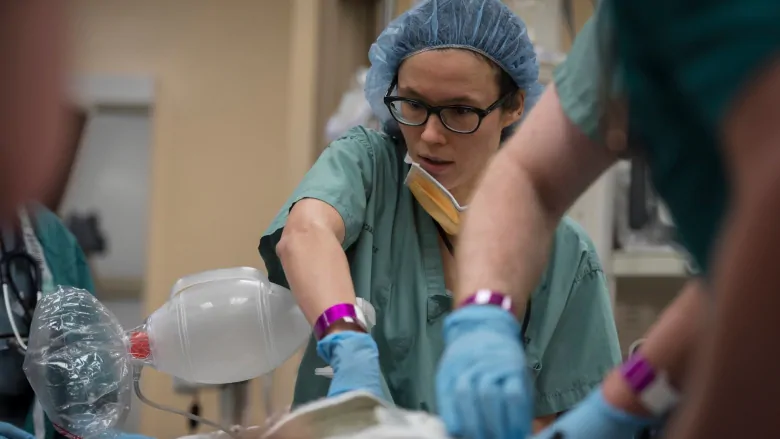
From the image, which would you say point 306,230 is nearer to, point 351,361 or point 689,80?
point 351,361

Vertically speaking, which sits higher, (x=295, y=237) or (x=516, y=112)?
(x=516, y=112)

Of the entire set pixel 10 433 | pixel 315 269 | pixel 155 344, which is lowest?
pixel 10 433

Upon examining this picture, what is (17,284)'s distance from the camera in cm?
158

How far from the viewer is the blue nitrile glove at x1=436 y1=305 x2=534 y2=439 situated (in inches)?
23.4

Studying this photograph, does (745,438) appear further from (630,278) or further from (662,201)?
(630,278)

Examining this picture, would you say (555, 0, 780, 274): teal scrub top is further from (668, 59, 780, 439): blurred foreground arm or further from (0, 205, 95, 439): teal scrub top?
(0, 205, 95, 439): teal scrub top

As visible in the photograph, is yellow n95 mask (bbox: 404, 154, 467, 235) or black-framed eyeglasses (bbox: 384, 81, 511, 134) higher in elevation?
black-framed eyeglasses (bbox: 384, 81, 511, 134)

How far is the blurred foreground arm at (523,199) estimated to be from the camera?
68 cm

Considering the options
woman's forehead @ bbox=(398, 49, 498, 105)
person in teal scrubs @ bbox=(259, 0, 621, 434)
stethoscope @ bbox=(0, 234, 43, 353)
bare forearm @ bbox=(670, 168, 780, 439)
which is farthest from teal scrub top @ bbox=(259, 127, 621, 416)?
bare forearm @ bbox=(670, 168, 780, 439)

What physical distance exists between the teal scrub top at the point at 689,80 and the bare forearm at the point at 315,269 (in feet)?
1.96

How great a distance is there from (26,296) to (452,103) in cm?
99

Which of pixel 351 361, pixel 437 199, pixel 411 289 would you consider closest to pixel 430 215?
pixel 437 199

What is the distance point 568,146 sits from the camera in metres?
0.67

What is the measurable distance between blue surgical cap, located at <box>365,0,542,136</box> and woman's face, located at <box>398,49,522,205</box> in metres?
0.02
